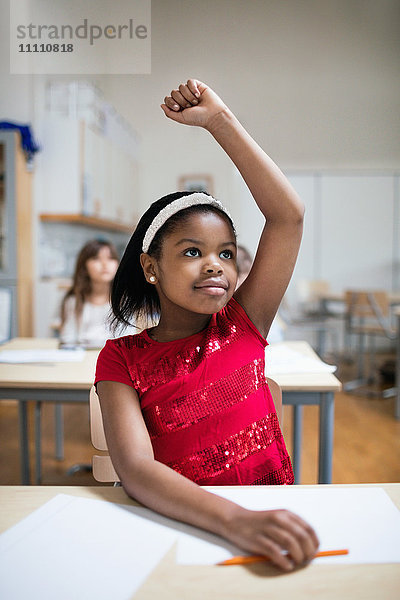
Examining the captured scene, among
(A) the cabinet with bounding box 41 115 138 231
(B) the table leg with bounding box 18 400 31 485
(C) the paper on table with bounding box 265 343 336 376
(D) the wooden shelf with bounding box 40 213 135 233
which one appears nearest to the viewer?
(C) the paper on table with bounding box 265 343 336 376

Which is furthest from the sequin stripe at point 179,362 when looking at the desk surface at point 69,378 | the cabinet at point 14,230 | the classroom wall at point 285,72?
the cabinet at point 14,230

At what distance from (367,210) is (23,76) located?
160 inches

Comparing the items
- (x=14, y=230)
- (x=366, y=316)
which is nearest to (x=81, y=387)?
(x=14, y=230)

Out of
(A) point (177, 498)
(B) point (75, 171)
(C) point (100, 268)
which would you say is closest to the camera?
(A) point (177, 498)

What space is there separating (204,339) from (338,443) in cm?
172

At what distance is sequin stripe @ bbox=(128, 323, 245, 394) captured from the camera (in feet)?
2.23

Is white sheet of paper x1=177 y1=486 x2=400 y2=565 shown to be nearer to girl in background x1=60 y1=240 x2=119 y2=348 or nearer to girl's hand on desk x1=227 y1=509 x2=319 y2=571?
girl's hand on desk x1=227 y1=509 x2=319 y2=571

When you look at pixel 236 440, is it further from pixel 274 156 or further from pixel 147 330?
pixel 274 156

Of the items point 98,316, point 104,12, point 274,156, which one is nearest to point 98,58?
point 104,12

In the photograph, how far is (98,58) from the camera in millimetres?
770

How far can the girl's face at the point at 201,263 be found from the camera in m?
0.65

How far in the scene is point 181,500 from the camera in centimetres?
51

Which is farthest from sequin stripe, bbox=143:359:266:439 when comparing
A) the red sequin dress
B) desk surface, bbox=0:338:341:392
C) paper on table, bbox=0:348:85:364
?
paper on table, bbox=0:348:85:364

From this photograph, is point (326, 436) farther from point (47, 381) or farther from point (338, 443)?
point (338, 443)
